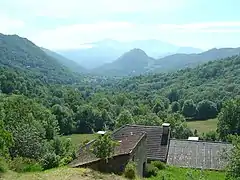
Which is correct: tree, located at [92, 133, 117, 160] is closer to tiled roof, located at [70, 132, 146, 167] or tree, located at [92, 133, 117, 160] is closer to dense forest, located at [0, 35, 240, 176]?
tiled roof, located at [70, 132, 146, 167]

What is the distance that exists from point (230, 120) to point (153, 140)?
3259 cm

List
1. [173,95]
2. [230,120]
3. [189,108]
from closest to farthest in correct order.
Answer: [230,120], [189,108], [173,95]

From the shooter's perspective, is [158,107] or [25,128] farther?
[158,107]

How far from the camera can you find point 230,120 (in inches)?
2360

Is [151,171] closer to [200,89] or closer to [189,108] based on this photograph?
[189,108]

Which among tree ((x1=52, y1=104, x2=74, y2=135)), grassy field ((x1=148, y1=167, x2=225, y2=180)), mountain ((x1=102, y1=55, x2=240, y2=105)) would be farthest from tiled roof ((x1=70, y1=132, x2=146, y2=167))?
mountain ((x1=102, y1=55, x2=240, y2=105))

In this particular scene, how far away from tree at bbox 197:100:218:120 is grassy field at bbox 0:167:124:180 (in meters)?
86.1

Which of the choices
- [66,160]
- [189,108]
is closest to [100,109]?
[189,108]

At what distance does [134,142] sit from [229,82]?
10656cm

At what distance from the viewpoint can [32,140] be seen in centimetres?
2659

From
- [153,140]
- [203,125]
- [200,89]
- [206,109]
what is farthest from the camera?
[200,89]

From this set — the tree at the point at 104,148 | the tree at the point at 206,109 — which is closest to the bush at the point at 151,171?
the tree at the point at 104,148

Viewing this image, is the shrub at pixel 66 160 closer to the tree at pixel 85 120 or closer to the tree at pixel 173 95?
the tree at pixel 85 120

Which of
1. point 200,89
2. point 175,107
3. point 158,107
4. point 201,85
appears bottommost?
point 175,107
